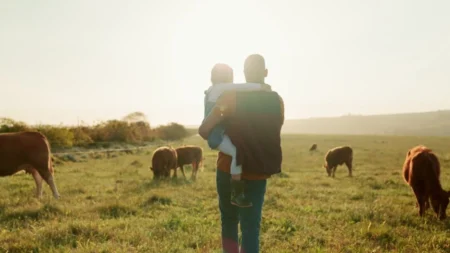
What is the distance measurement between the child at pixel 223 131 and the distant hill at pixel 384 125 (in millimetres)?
137569

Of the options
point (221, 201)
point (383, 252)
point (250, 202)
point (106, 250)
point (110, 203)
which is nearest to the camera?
point (250, 202)

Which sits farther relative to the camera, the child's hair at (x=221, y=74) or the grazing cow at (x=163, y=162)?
the grazing cow at (x=163, y=162)

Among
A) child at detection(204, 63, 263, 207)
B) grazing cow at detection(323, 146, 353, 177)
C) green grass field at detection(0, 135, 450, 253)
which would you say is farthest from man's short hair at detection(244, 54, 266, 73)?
grazing cow at detection(323, 146, 353, 177)

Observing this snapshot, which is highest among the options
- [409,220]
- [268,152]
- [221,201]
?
[268,152]

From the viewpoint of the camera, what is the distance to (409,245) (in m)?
6.17

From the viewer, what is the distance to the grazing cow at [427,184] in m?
8.37

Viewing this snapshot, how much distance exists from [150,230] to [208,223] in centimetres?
134

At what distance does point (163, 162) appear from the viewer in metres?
16.5

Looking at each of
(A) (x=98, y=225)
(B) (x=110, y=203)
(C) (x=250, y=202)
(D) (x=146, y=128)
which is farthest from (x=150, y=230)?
(D) (x=146, y=128)

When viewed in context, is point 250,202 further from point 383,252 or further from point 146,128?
point 146,128

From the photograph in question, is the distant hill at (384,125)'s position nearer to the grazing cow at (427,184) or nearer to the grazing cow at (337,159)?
the grazing cow at (337,159)

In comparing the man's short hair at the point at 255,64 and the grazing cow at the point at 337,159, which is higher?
the man's short hair at the point at 255,64

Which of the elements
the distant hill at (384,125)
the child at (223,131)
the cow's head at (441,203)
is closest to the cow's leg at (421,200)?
the cow's head at (441,203)

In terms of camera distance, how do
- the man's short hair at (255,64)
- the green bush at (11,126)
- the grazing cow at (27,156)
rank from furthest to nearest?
the green bush at (11,126), the grazing cow at (27,156), the man's short hair at (255,64)
